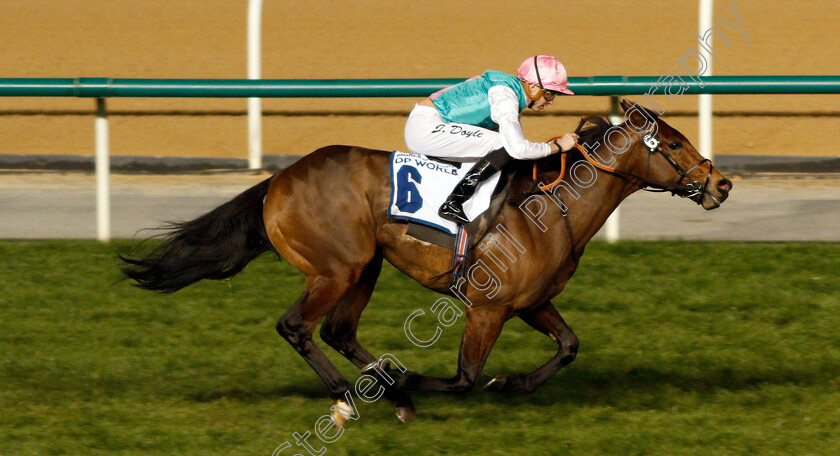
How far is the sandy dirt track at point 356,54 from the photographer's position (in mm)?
14383

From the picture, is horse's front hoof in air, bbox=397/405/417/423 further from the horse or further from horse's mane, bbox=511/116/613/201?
horse's mane, bbox=511/116/613/201

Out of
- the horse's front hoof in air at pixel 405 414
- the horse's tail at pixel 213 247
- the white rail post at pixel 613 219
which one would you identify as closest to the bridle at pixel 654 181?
the horse's front hoof in air at pixel 405 414

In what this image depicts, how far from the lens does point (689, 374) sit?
557cm

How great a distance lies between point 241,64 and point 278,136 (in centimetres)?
298

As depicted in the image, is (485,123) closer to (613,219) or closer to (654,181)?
(654,181)

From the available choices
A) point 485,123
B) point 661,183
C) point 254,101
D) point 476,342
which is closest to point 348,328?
point 476,342

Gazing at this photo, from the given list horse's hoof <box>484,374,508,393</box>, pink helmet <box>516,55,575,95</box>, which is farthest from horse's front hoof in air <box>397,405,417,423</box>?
pink helmet <box>516,55,575,95</box>

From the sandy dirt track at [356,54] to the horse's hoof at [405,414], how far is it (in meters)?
8.21

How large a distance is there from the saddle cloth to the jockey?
3cm

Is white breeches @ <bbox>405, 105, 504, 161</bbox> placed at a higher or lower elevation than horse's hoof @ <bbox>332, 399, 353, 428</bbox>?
higher

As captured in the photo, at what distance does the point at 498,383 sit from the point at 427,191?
0.94m

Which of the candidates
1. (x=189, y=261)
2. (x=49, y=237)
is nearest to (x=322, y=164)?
(x=189, y=261)

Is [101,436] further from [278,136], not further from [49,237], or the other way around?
[278,136]

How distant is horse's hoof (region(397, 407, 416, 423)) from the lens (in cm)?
493
